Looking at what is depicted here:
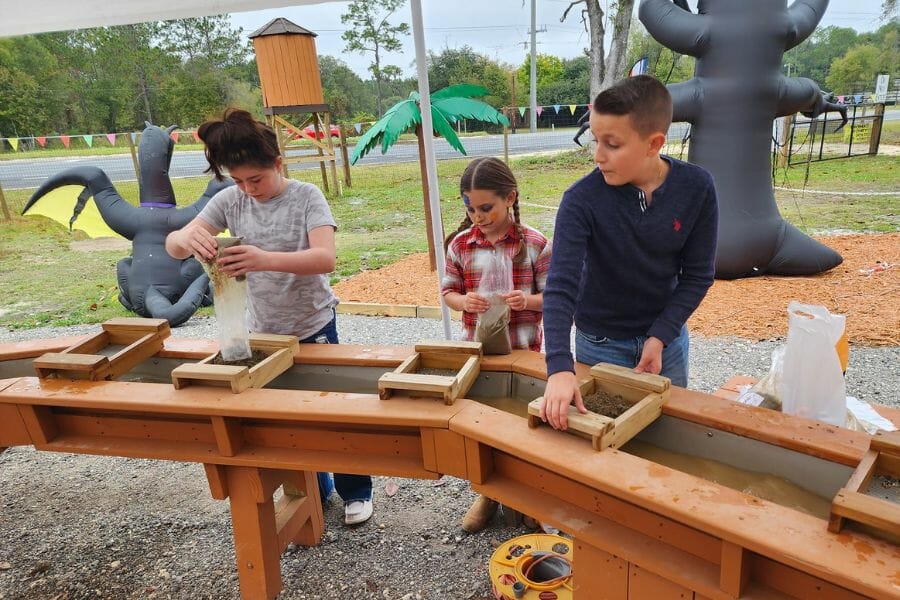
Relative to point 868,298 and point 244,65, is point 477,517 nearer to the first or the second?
point 868,298

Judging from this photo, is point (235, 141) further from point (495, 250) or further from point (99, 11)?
point (99, 11)

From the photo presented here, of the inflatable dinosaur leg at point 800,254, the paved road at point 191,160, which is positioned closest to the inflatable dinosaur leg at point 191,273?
the inflatable dinosaur leg at point 800,254

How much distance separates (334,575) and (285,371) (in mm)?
943

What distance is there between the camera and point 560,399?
52.9 inches

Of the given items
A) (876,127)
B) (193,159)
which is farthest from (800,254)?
(193,159)

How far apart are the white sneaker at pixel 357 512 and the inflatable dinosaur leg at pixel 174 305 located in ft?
12.6

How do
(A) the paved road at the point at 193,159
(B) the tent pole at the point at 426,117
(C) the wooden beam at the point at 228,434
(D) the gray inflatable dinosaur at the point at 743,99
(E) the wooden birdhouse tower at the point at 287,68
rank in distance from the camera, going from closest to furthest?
1. (C) the wooden beam at the point at 228,434
2. (B) the tent pole at the point at 426,117
3. (D) the gray inflatable dinosaur at the point at 743,99
4. (E) the wooden birdhouse tower at the point at 287,68
5. (A) the paved road at the point at 193,159

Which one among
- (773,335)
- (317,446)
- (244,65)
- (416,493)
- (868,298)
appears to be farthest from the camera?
(244,65)

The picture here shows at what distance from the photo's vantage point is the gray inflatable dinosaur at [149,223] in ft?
19.8

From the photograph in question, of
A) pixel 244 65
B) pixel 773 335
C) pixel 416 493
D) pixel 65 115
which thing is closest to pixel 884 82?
pixel 773 335

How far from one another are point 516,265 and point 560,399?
91 cm

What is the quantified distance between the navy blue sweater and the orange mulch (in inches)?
135

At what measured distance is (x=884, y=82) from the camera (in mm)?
14078

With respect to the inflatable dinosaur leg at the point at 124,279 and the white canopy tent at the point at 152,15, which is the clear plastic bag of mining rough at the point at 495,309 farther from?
the inflatable dinosaur leg at the point at 124,279
